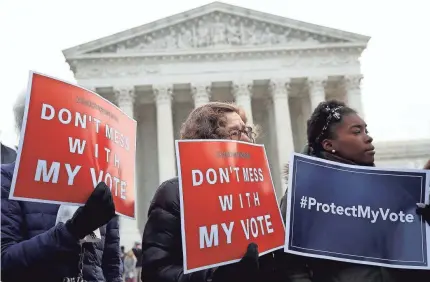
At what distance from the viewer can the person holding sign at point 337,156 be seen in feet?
9.93

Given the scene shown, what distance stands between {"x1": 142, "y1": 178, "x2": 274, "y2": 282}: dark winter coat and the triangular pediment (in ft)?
96.6

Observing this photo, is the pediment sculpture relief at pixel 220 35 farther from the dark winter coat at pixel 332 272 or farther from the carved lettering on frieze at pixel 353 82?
the dark winter coat at pixel 332 272

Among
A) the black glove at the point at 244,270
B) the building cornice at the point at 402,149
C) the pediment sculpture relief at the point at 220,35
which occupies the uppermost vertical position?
the pediment sculpture relief at the point at 220,35

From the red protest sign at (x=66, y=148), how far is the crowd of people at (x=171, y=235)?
0.19 meters

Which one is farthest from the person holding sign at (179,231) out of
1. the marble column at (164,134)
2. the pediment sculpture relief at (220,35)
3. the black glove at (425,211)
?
the pediment sculpture relief at (220,35)

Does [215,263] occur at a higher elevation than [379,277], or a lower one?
higher

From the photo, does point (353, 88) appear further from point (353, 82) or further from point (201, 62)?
point (201, 62)

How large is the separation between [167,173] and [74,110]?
26.6m

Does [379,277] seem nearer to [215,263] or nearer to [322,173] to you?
[322,173]

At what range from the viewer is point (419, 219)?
3.12 m

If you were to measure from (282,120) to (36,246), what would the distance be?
28.4m

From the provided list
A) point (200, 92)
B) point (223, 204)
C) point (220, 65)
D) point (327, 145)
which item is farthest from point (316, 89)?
point (223, 204)

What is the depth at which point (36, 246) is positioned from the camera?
9.27 ft

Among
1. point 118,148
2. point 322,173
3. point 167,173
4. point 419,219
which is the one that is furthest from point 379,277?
point 167,173
